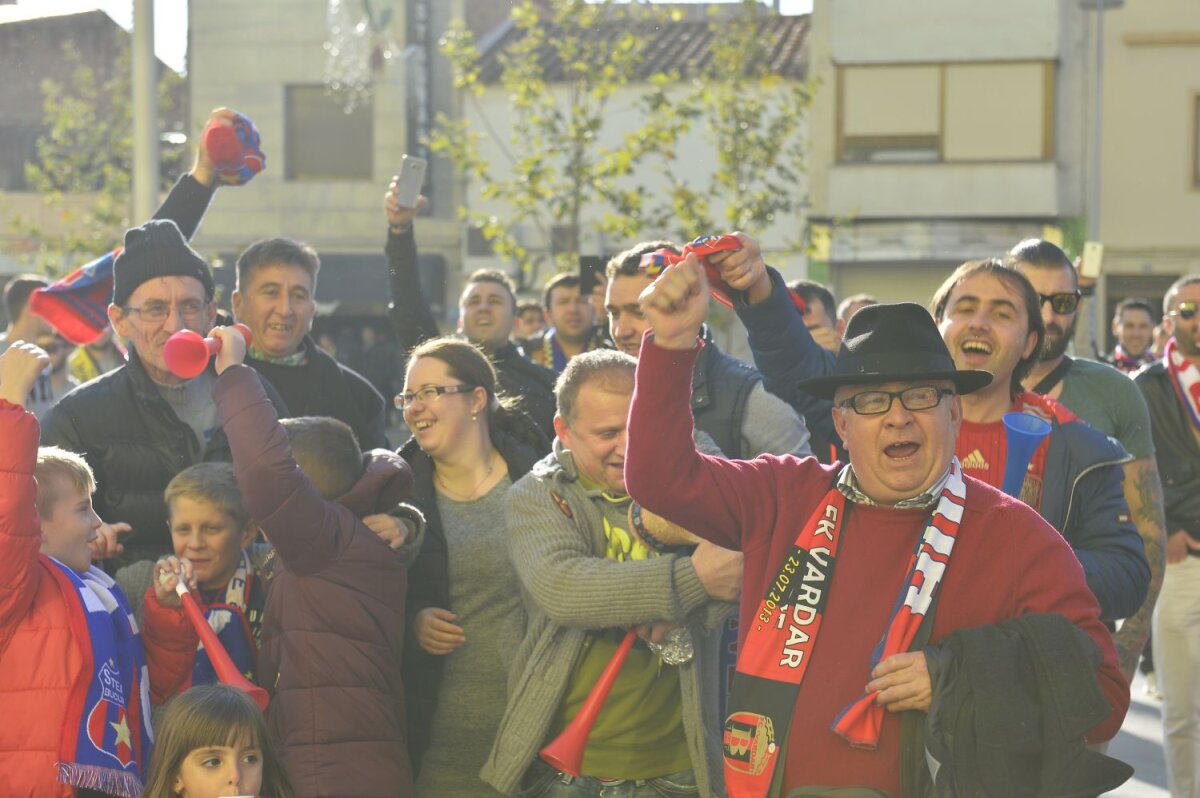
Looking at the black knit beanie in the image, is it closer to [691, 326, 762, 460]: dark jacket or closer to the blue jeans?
[691, 326, 762, 460]: dark jacket

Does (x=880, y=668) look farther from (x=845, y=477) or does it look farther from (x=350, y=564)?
(x=350, y=564)

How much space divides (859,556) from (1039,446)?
1228 millimetres

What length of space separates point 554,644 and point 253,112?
2774 cm

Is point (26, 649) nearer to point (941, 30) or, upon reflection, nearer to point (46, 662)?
point (46, 662)

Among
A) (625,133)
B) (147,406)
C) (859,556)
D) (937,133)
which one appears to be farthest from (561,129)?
(859,556)

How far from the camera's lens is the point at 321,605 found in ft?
15.4

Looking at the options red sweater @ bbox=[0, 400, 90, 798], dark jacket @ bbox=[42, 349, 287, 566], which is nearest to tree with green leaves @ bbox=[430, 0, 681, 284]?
→ dark jacket @ bbox=[42, 349, 287, 566]

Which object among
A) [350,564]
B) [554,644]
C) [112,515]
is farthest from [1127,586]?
[112,515]

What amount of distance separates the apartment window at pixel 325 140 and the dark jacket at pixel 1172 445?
24.3 m

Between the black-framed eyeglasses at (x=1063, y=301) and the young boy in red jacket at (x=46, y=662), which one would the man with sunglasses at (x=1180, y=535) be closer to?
the black-framed eyeglasses at (x=1063, y=301)

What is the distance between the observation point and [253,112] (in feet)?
102

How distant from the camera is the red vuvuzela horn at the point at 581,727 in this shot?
4.57 meters

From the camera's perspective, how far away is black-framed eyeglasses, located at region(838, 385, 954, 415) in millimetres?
3727

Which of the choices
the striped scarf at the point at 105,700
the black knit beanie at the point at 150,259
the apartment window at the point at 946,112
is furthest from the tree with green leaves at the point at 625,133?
the striped scarf at the point at 105,700
